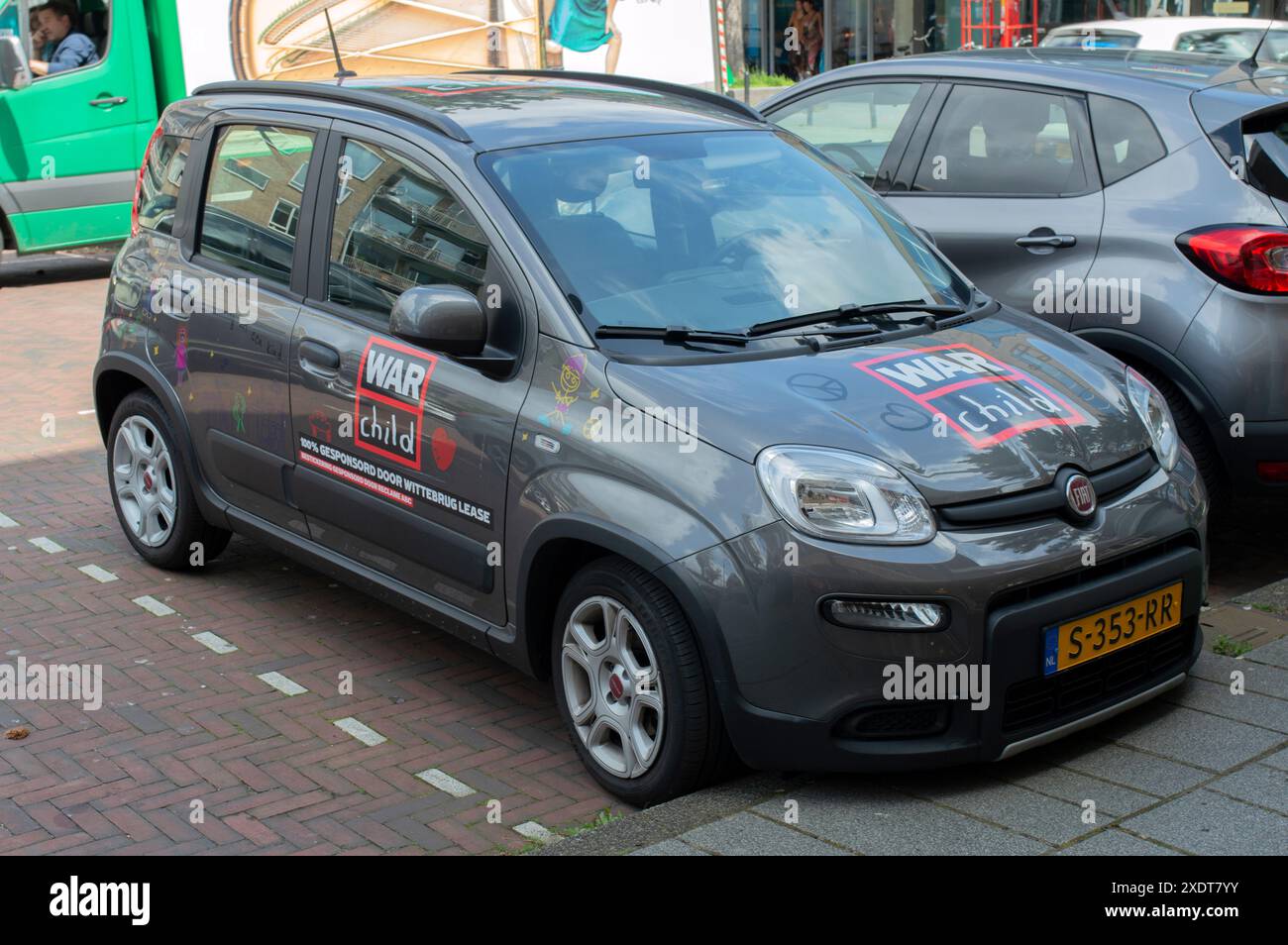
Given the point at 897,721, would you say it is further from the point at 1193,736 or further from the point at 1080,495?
the point at 1193,736

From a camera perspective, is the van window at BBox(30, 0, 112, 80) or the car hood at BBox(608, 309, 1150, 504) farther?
the van window at BBox(30, 0, 112, 80)

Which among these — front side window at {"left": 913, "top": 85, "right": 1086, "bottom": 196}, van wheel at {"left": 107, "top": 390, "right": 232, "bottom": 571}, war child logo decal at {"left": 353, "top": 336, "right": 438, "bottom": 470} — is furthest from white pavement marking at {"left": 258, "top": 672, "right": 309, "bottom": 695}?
front side window at {"left": 913, "top": 85, "right": 1086, "bottom": 196}

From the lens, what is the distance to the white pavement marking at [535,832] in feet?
13.6

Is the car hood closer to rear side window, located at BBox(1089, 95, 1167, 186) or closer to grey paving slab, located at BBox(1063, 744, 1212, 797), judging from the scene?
grey paving slab, located at BBox(1063, 744, 1212, 797)

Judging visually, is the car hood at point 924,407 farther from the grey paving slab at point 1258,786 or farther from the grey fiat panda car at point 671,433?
the grey paving slab at point 1258,786

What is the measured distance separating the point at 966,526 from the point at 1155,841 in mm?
858

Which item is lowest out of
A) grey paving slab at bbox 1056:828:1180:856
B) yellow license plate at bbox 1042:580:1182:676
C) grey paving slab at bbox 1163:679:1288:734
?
grey paving slab at bbox 1163:679:1288:734

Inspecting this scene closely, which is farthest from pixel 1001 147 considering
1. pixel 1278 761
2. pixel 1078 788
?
pixel 1078 788

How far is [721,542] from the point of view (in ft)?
12.6

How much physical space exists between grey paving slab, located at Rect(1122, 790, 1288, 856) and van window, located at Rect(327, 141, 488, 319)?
2.37 metres

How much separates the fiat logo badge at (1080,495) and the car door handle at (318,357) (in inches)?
91.3

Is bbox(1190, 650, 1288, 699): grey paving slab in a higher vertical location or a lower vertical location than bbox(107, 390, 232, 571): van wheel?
lower

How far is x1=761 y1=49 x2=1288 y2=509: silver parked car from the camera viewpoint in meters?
5.43
